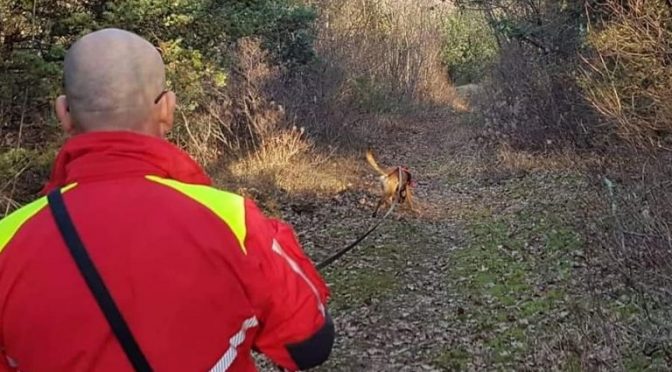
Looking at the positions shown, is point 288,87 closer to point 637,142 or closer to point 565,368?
point 637,142

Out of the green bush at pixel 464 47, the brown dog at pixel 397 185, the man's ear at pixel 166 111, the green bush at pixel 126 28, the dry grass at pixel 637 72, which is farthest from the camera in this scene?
the green bush at pixel 464 47

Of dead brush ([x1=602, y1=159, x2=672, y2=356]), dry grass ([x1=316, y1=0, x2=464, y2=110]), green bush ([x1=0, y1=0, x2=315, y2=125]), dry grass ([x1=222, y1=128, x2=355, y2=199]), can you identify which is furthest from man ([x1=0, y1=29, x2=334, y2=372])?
dry grass ([x1=316, y1=0, x2=464, y2=110])

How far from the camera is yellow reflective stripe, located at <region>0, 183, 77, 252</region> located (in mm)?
1740

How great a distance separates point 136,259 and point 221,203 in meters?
0.24

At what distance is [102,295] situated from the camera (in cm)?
166

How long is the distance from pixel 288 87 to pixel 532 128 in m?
4.96

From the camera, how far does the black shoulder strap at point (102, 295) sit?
166 centimetres

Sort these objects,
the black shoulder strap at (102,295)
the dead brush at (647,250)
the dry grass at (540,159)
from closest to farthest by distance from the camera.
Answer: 1. the black shoulder strap at (102,295)
2. the dead brush at (647,250)
3. the dry grass at (540,159)

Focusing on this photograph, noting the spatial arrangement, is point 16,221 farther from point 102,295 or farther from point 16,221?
point 102,295

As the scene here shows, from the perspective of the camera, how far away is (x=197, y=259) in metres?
1.71

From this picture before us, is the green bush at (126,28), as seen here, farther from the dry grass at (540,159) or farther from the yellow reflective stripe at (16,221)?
the yellow reflective stripe at (16,221)

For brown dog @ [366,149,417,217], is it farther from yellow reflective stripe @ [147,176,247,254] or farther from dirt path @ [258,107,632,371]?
yellow reflective stripe @ [147,176,247,254]

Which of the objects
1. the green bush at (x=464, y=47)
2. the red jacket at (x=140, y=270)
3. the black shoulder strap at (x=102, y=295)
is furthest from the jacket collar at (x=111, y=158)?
the green bush at (x=464, y=47)

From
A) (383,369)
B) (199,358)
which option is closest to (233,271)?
(199,358)
